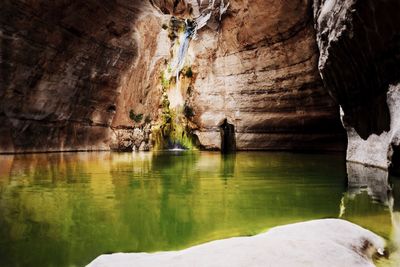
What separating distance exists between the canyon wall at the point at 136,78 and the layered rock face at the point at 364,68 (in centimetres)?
687

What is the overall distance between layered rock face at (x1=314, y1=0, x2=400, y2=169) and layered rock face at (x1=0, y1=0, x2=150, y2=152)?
13.0 meters

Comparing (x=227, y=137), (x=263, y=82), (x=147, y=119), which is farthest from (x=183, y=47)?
(x=227, y=137)

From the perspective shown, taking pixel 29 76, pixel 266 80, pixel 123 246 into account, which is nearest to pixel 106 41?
pixel 29 76

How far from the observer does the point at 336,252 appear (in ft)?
7.52

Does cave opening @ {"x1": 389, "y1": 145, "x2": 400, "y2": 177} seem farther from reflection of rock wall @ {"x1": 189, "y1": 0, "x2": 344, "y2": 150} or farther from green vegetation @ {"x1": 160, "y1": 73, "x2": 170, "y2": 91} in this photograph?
green vegetation @ {"x1": 160, "y1": 73, "x2": 170, "y2": 91}

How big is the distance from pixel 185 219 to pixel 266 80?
15.7m

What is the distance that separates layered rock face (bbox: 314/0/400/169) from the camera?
6336mm

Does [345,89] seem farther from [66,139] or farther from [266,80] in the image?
[66,139]

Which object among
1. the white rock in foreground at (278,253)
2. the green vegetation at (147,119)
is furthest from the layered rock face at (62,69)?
the white rock in foreground at (278,253)

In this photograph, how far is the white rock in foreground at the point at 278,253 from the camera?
2115mm

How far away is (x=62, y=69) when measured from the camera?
18.8 metres

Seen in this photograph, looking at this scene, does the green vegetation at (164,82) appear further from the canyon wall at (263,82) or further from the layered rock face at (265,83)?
the layered rock face at (265,83)

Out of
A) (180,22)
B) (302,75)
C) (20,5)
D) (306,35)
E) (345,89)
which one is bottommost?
(345,89)

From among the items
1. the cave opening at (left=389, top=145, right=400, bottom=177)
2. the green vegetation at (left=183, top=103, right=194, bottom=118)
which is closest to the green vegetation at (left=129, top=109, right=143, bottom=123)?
the green vegetation at (left=183, top=103, right=194, bottom=118)
